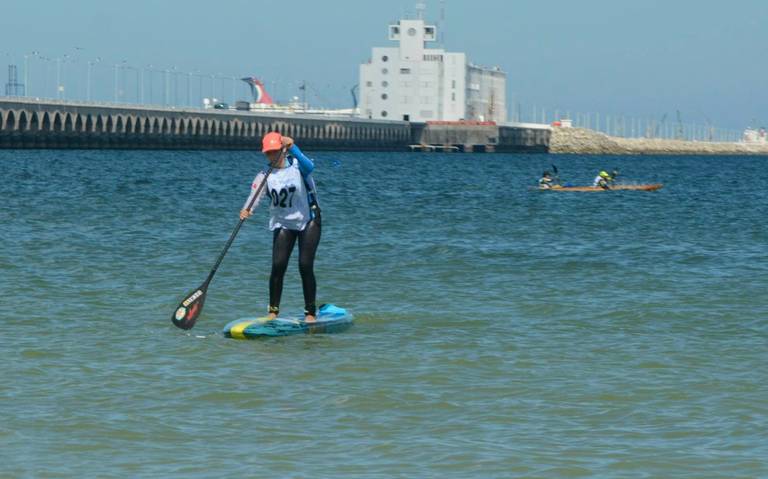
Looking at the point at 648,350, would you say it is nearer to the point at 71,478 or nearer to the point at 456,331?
the point at 456,331

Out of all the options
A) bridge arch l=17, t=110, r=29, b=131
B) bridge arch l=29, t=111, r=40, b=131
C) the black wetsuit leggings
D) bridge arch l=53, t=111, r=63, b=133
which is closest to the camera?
the black wetsuit leggings

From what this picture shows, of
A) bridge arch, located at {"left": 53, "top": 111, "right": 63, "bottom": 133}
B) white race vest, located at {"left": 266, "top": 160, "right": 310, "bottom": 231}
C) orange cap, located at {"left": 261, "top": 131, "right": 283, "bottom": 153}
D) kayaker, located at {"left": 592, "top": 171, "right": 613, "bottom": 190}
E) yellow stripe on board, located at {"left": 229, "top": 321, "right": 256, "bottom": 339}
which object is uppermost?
bridge arch, located at {"left": 53, "top": 111, "right": 63, "bottom": 133}

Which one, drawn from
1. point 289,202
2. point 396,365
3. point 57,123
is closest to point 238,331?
point 289,202

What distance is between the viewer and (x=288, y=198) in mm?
15414

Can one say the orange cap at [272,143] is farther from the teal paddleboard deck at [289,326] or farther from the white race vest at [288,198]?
the teal paddleboard deck at [289,326]

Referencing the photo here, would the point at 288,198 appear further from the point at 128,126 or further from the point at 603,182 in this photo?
the point at 128,126

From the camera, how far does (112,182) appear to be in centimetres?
6412

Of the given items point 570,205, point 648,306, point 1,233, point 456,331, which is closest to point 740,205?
point 570,205

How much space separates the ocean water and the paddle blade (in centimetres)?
16

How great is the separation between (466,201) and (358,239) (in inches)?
874

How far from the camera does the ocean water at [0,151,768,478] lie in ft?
32.7

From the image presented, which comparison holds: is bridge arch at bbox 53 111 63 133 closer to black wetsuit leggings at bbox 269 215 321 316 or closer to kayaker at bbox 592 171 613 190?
kayaker at bbox 592 171 613 190

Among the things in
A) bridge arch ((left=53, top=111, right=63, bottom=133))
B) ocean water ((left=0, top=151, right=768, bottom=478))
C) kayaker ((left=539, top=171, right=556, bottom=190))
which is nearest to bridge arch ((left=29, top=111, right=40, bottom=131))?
bridge arch ((left=53, top=111, right=63, bottom=133))

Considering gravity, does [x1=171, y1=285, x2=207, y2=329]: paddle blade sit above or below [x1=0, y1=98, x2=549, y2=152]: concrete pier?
below
